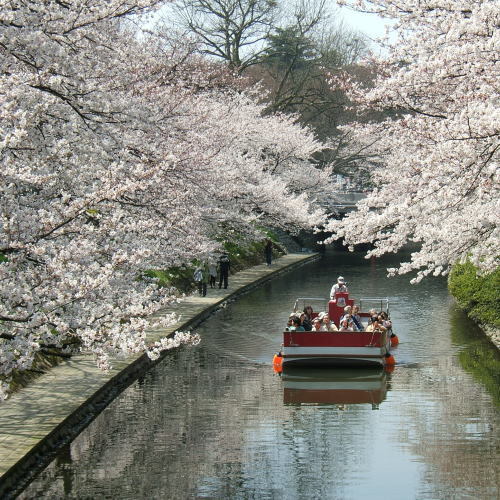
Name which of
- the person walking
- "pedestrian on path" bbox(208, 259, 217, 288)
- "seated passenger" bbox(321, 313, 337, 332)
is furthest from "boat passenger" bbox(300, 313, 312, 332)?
the person walking

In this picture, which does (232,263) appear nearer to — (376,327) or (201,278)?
(201,278)

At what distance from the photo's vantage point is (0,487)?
11820mm

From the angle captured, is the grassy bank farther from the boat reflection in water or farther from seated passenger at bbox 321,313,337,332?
seated passenger at bbox 321,313,337,332

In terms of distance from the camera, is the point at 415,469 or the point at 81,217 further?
the point at 415,469

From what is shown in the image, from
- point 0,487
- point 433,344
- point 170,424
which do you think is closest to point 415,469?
point 170,424

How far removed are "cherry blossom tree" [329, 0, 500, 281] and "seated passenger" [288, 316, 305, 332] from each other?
3.84m

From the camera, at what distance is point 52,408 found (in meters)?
Result: 16.1

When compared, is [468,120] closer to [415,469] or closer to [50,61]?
[415,469]

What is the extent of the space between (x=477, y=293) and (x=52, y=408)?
1743cm

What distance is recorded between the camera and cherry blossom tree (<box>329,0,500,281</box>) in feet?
45.8

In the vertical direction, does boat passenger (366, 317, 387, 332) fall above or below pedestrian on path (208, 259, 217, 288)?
below

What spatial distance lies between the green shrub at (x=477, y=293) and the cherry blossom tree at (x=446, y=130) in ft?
24.2

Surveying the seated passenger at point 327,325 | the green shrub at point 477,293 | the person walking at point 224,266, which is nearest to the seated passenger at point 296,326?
the seated passenger at point 327,325

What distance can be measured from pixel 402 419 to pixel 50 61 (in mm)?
9003
